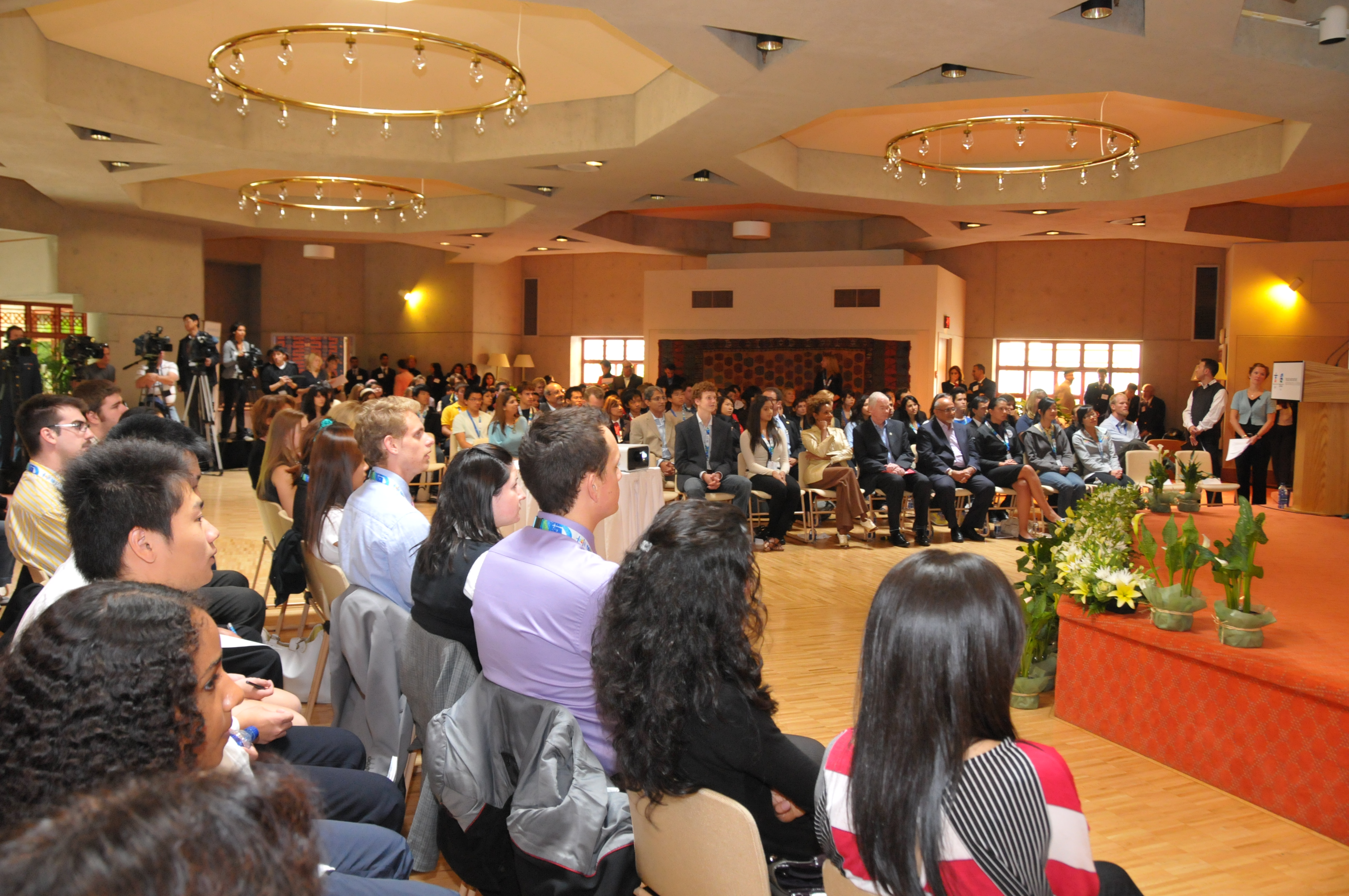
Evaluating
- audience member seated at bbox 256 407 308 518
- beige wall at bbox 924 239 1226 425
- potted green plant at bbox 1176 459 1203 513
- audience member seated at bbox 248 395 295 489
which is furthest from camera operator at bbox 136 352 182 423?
beige wall at bbox 924 239 1226 425

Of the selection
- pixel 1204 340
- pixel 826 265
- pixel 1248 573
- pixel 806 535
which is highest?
pixel 826 265

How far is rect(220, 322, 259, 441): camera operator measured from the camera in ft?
42.3

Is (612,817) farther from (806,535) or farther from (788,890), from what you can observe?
(806,535)

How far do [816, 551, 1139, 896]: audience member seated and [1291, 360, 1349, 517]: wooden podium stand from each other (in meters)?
6.63

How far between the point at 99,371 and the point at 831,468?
839 centimetres

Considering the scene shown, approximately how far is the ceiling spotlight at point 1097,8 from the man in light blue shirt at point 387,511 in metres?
4.39

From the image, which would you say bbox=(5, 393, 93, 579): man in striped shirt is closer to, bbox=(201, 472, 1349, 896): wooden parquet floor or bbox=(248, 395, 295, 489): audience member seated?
bbox=(201, 472, 1349, 896): wooden parquet floor

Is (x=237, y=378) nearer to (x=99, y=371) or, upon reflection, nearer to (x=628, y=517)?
(x=99, y=371)

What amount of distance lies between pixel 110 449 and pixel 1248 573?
3.71 metres

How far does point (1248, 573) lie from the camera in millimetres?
3559

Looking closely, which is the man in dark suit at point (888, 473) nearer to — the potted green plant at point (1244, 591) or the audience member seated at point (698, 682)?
the potted green plant at point (1244, 591)

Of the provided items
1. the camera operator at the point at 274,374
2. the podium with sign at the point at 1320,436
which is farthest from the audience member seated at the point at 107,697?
the camera operator at the point at 274,374

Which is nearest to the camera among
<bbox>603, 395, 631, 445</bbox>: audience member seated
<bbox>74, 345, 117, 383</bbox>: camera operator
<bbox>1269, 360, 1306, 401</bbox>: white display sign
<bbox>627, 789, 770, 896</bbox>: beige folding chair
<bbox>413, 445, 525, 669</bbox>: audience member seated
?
<bbox>627, 789, 770, 896</bbox>: beige folding chair

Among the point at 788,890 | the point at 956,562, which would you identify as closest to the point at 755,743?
the point at 788,890
